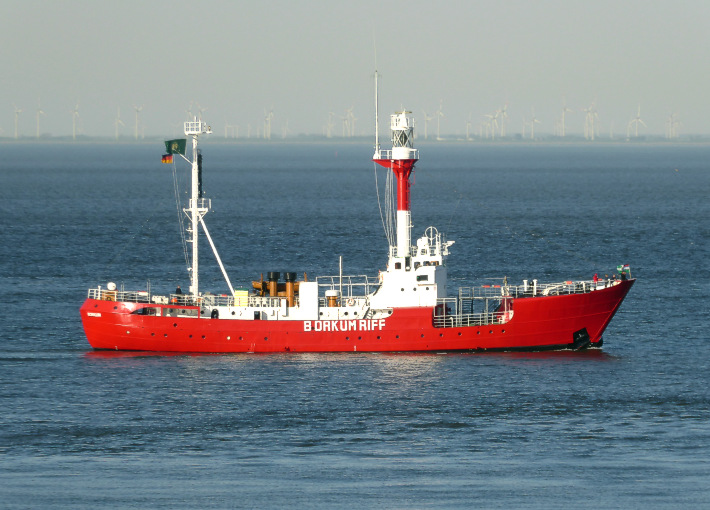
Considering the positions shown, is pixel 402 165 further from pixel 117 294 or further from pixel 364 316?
pixel 117 294

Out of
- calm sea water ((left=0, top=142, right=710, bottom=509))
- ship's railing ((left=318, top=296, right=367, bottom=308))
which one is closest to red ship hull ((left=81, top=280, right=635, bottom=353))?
calm sea water ((left=0, top=142, right=710, bottom=509))

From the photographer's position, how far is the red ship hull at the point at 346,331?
6662 cm

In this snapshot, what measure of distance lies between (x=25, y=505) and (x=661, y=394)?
1131 inches

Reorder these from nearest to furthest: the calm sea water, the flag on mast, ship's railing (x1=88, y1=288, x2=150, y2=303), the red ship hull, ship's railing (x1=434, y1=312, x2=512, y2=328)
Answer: the calm sea water, the red ship hull, ship's railing (x1=434, y1=312, x2=512, y2=328), ship's railing (x1=88, y1=288, x2=150, y2=303), the flag on mast

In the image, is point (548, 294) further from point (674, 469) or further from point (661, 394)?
point (674, 469)


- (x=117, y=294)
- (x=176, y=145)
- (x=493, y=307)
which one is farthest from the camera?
(x=117, y=294)

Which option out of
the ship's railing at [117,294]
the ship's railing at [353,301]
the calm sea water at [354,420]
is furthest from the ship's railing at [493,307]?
the ship's railing at [117,294]

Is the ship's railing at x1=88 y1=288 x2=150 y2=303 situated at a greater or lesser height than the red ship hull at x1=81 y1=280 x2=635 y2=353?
greater

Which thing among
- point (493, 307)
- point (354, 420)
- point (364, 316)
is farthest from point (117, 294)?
point (354, 420)

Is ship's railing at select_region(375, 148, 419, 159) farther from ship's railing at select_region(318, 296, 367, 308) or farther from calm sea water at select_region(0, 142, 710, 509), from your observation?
calm sea water at select_region(0, 142, 710, 509)

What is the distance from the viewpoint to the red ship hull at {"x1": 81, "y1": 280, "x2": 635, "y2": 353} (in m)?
66.6

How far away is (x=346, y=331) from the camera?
66625 millimetres

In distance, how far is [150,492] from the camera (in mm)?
45719

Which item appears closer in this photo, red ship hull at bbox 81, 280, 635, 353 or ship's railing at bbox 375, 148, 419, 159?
red ship hull at bbox 81, 280, 635, 353
